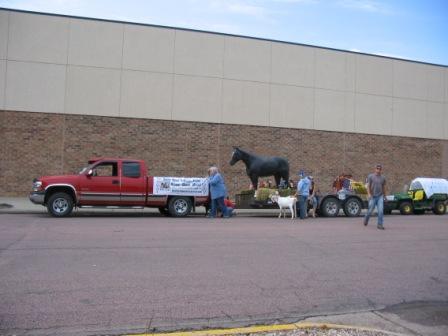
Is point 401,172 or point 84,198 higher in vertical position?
point 401,172

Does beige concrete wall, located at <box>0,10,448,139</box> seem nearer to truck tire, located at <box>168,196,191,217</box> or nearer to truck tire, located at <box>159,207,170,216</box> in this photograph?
truck tire, located at <box>159,207,170,216</box>

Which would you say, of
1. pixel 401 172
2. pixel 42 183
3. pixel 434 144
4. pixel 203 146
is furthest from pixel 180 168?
pixel 434 144

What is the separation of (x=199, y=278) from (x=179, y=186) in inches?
412

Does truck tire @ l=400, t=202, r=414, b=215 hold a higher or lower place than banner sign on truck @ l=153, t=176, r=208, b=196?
lower

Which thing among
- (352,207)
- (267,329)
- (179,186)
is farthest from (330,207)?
Result: (267,329)

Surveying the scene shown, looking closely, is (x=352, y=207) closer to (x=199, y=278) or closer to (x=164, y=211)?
(x=164, y=211)

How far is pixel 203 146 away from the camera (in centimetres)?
2500

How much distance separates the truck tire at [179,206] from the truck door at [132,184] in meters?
1.02

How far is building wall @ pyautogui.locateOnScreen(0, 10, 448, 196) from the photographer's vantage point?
75.4 feet

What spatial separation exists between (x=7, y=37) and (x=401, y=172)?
71.8 feet

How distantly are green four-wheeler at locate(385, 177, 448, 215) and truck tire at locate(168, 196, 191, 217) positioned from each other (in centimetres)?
911

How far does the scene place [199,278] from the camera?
7340mm

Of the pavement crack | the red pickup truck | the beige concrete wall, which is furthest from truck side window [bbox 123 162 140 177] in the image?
the pavement crack

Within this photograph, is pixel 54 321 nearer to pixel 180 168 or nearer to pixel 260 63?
pixel 180 168
